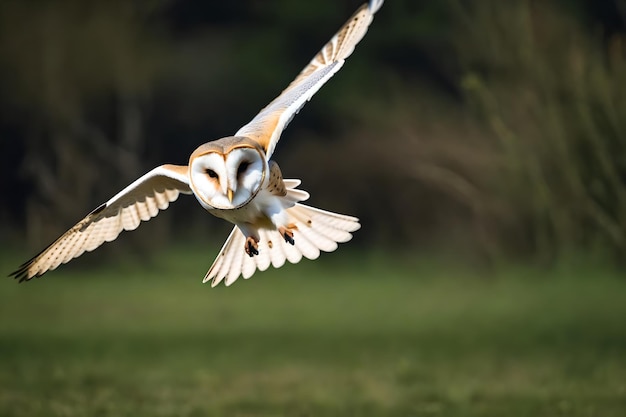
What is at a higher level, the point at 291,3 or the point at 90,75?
the point at 291,3

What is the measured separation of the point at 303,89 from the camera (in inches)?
203

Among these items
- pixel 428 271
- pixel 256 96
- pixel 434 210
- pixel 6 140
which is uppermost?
pixel 256 96

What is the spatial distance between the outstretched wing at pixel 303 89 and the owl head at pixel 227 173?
0.22 m

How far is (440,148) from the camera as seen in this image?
1120 cm

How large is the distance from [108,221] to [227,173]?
41.8 inches

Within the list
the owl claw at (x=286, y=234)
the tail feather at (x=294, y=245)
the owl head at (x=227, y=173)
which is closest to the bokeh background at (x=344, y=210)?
the tail feather at (x=294, y=245)

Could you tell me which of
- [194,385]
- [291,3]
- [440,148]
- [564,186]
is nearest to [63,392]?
[194,385]

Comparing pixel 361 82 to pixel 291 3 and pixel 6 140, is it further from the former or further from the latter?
pixel 6 140

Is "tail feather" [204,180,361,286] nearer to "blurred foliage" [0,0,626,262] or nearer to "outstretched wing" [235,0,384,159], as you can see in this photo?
"outstretched wing" [235,0,384,159]

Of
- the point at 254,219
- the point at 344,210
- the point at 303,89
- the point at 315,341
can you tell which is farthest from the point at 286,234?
the point at 344,210

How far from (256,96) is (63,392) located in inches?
372

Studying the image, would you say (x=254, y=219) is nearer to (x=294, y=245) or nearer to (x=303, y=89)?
(x=294, y=245)

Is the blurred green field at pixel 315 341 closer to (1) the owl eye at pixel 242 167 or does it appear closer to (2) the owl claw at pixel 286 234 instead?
(2) the owl claw at pixel 286 234

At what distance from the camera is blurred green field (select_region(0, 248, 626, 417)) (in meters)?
5.68
